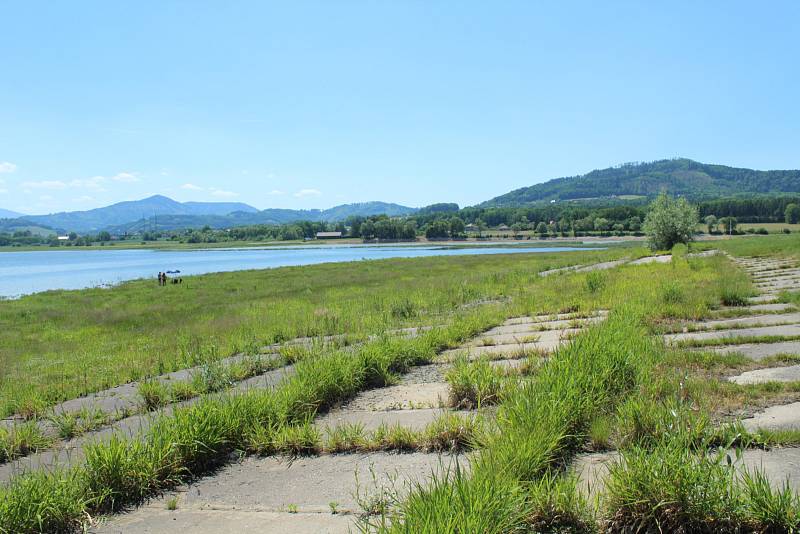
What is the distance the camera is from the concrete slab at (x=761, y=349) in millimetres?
7020

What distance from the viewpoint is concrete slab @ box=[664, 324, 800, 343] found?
8383 millimetres

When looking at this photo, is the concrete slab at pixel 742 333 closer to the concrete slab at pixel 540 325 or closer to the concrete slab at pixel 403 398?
the concrete slab at pixel 540 325

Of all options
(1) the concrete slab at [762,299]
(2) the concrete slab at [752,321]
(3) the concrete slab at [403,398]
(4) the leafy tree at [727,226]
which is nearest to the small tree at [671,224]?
(1) the concrete slab at [762,299]

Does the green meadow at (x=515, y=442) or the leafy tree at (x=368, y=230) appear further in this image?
the leafy tree at (x=368, y=230)

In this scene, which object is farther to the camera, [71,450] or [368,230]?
[368,230]

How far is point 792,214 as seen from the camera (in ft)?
483

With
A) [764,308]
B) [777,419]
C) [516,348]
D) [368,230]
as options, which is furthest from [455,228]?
[777,419]

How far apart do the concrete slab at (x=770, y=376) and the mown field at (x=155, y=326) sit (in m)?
6.76

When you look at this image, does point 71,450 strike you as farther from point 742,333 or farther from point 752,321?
point 752,321

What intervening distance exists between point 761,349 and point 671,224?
48.9 meters

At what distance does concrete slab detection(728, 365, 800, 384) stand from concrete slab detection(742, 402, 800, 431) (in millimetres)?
830

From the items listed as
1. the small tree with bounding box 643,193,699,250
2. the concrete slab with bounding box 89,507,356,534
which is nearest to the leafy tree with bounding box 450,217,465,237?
the small tree with bounding box 643,193,699,250

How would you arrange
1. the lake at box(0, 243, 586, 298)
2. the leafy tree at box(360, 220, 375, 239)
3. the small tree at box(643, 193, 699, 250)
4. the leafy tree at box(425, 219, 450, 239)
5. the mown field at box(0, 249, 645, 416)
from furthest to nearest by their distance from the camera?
1. the leafy tree at box(360, 220, 375, 239)
2. the leafy tree at box(425, 219, 450, 239)
3. the lake at box(0, 243, 586, 298)
4. the small tree at box(643, 193, 699, 250)
5. the mown field at box(0, 249, 645, 416)

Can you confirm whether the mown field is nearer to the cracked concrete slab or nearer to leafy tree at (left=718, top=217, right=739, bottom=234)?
the cracked concrete slab
